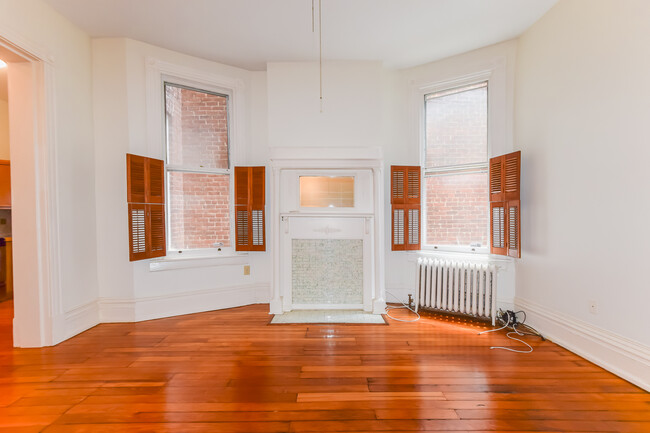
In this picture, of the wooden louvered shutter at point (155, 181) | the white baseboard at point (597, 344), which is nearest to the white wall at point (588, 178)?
the white baseboard at point (597, 344)

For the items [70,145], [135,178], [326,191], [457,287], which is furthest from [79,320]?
[457,287]

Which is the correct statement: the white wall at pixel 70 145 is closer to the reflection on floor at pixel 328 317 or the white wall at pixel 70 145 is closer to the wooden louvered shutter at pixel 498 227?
the reflection on floor at pixel 328 317

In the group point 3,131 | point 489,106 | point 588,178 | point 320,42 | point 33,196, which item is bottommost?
point 33,196

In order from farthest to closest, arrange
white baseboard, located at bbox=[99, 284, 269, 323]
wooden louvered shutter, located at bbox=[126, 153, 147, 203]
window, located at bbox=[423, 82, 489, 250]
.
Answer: window, located at bbox=[423, 82, 489, 250] → white baseboard, located at bbox=[99, 284, 269, 323] → wooden louvered shutter, located at bbox=[126, 153, 147, 203]

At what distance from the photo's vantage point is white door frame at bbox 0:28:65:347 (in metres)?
2.86

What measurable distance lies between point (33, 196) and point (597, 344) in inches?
193

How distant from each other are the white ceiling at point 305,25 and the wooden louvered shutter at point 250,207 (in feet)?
4.67

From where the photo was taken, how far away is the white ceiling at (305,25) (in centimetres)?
291

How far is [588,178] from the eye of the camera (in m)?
2.61

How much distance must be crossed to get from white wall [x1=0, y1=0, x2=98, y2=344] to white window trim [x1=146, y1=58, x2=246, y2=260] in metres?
0.60

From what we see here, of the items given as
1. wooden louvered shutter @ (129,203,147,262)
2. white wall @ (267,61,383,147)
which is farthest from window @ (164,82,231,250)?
white wall @ (267,61,383,147)

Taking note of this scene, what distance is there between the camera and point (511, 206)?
327cm

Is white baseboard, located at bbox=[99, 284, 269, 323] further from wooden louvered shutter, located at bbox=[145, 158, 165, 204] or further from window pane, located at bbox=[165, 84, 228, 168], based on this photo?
window pane, located at bbox=[165, 84, 228, 168]

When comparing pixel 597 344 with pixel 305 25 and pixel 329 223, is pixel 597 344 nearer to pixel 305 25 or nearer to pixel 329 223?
pixel 329 223
